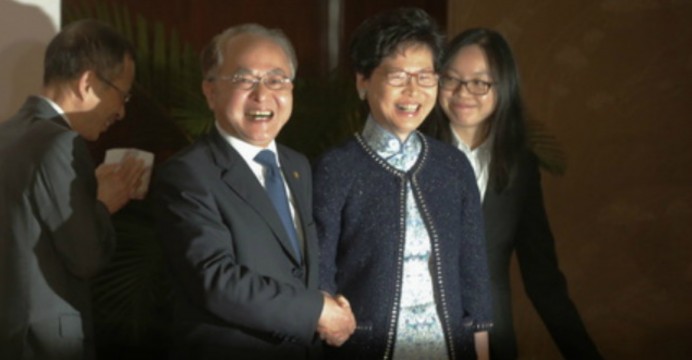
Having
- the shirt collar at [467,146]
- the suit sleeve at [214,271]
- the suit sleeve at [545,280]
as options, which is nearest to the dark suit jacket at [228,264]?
the suit sleeve at [214,271]

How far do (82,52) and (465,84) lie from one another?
77 cm

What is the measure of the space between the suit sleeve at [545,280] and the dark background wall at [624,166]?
0.03 m

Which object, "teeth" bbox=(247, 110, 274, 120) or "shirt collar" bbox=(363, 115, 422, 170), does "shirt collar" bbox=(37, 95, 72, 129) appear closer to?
"teeth" bbox=(247, 110, 274, 120)

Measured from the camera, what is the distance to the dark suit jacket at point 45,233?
1647mm

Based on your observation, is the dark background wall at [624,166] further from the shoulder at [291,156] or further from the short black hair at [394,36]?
the shoulder at [291,156]

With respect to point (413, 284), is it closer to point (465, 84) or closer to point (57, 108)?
point (465, 84)

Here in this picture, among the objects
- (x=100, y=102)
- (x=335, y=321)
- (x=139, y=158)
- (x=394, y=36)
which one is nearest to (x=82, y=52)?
(x=100, y=102)

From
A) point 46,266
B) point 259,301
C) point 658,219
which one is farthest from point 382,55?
point 658,219

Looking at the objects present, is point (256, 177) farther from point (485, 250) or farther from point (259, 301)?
point (485, 250)

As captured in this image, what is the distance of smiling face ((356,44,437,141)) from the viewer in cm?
172

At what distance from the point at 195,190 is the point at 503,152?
2.44ft

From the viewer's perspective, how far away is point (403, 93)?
5.66 feet

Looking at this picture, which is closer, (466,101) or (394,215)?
(394,215)

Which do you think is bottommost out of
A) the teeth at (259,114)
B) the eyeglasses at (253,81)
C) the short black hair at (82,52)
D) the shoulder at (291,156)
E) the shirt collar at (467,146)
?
the shirt collar at (467,146)
